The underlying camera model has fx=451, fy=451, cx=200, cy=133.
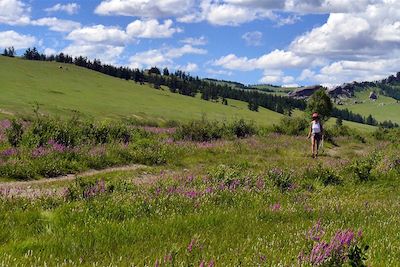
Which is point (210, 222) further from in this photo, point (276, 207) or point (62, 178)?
point (62, 178)

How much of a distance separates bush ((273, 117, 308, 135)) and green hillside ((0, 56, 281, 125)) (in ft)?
34.4

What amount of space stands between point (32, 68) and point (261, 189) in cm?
16890

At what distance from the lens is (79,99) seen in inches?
4294

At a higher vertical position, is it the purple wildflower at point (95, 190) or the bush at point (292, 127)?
the purple wildflower at point (95, 190)

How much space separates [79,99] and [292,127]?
65292 millimetres

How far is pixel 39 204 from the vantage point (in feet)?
28.8

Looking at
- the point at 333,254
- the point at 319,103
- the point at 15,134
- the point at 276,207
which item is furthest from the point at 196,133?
the point at 319,103

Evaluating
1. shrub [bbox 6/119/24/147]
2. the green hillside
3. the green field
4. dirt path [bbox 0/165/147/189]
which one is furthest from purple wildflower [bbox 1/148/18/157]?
the green hillside

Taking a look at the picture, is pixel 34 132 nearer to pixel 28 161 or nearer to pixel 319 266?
pixel 28 161

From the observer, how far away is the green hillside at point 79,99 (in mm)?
81750

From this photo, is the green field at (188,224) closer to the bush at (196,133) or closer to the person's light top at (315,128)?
the person's light top at (315,128)

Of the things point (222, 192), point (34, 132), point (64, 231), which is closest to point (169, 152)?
point (34, 132)

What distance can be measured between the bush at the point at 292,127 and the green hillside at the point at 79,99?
413 inches

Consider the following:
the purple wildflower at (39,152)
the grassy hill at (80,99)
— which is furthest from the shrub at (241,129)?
the purple wildflower at (39,152)
